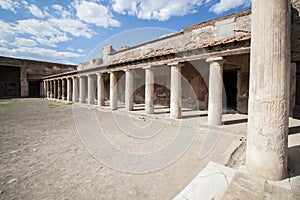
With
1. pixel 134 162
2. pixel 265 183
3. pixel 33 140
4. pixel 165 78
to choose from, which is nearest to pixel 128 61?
pixel 165 78

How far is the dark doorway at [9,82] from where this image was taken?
26484 millimetres

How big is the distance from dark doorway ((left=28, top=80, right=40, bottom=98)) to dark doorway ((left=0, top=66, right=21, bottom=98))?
1712 millimetres

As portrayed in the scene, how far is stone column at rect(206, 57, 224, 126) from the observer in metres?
5.99

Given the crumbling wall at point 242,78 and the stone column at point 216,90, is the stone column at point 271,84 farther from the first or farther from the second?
the crumbling wall at point 242,78

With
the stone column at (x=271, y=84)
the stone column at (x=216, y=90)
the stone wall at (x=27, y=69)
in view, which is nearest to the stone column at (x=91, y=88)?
the stone column at (x=216, y=90)

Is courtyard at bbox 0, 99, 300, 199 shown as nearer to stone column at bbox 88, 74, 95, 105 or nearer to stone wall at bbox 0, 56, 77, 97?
stone column at bbox 88, 74, 95, 105

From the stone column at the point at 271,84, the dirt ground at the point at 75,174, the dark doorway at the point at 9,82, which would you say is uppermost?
the dark doorway at the point at 9,82

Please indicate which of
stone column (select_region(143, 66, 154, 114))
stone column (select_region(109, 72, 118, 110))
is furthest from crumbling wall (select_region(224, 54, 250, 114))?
stone column (select_region(109, 72, 118, 110))

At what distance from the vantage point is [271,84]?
95.3 inches

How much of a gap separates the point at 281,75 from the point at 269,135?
1.00 metres

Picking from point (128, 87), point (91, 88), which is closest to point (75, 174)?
point (128, 87)

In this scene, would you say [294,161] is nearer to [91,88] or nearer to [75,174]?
[75,174]

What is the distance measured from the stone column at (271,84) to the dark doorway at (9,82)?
116ft

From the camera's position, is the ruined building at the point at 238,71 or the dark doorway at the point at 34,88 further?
the dark doorway at the point at 34,88
